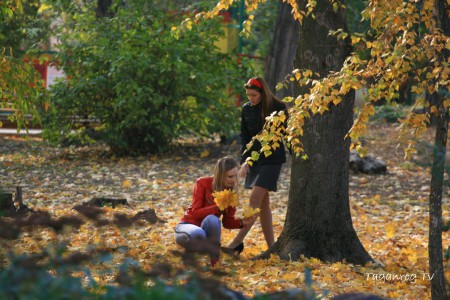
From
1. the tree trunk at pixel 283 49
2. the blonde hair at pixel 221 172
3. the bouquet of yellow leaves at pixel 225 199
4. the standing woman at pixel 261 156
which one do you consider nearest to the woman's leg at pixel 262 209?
the standing woman at pixel 261 156

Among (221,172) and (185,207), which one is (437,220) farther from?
(185,207)

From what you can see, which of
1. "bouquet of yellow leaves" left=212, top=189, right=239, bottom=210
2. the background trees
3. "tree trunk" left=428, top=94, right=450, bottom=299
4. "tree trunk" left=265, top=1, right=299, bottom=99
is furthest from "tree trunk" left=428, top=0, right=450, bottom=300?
"tree trunk" left=265, top=1, right=299, bottom=99

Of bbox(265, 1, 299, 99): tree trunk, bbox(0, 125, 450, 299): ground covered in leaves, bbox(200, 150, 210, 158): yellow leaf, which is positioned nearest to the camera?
bbox(0, 125, 450, 299): ground covered in leaves

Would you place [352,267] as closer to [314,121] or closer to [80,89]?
[314,121]

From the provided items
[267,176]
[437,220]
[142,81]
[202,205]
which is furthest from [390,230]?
[142,81]

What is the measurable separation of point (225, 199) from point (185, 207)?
4672 mm

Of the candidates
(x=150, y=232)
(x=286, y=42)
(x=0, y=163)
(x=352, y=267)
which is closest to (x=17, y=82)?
(x=150, y=232)

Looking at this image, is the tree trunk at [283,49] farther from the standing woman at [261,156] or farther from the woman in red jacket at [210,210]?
the woman in red jacket at [210,210]

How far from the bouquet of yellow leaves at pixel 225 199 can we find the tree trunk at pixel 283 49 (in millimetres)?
14379

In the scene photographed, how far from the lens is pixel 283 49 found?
21.4m

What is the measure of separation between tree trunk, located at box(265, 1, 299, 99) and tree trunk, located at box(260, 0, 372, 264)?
1350 centimetres

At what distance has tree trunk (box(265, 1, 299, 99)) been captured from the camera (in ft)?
69.7

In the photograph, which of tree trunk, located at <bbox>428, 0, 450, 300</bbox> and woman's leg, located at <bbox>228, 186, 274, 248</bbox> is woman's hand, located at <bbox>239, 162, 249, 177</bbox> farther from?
tree trunk, located at <bbox>428, 0, 450, 300</bbox>

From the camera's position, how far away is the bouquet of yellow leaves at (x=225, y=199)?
6852 mm
